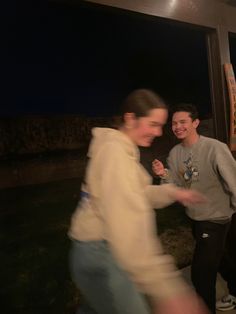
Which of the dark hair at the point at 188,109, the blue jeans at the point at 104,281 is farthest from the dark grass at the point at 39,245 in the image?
the blue jeans at the point at 104,281

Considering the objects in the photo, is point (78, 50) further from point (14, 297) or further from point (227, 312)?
point (227, 312)

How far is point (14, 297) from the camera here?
4.80 m

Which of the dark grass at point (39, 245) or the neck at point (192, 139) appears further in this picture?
the dark grass at point (39, 245)

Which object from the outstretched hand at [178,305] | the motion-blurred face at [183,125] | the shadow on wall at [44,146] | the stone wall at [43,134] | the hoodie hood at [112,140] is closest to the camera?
the outstretched hand at [178,305]

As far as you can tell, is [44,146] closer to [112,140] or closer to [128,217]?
[112,140]

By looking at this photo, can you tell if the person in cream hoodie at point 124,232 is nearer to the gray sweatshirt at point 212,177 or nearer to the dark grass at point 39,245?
the gray sweatshirt at point 212,177

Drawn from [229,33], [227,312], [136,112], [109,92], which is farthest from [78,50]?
[136,112]

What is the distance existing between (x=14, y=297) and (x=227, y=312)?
2.78 meters

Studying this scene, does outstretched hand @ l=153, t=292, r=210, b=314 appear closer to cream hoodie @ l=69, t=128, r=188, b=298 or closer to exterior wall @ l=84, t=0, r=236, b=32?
cream hoodie @ l=69, t=128, r=188, b=298

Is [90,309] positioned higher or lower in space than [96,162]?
lower

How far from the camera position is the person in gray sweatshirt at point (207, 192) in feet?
9.70

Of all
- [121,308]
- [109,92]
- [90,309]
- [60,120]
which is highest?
[109,92]

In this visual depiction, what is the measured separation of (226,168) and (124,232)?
5.76 ft

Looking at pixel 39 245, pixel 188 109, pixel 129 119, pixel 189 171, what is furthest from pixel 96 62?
pixel 129 119
